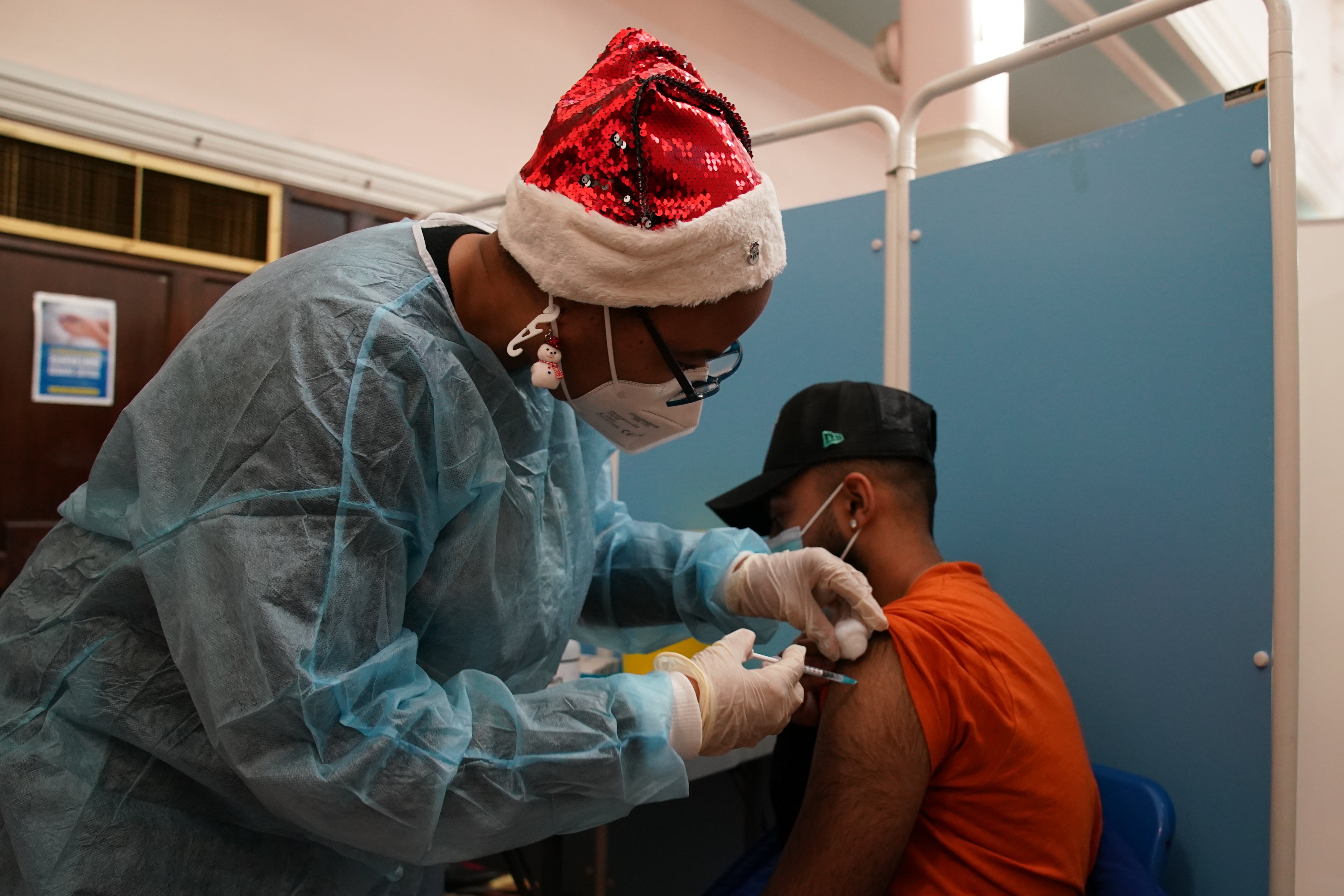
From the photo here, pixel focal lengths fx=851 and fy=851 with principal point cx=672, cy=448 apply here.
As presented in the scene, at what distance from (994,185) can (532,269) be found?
3.55 ft

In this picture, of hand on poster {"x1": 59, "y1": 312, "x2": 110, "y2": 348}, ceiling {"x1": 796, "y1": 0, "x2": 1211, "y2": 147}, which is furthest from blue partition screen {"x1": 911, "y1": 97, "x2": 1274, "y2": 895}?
ceiling {"x1": 796, "y1": 0, "x2": 1211, "y2": 147}

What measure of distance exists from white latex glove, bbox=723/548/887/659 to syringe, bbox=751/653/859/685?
0.11 ft

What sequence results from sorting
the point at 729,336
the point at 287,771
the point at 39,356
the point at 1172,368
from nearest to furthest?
the point at 287,771 → the point at 729,336 → the point at 1172,368 → the point at 39,356

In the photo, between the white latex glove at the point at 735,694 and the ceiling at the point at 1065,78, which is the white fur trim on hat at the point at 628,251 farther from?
the ceiling at the point at 1065,78

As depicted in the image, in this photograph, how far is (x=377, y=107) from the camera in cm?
321

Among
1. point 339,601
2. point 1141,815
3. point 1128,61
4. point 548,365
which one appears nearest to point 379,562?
point 339,601

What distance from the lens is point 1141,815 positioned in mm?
1308

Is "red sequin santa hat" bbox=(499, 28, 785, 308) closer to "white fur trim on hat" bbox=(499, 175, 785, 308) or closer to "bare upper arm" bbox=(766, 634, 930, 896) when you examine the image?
"white fur trim on hat" bbox=(499, 175, 785, 308)

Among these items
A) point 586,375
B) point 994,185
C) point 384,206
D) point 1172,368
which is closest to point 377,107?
point 384,206

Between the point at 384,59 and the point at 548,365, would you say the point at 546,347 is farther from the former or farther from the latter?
the point at 384,59

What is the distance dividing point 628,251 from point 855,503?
71cm

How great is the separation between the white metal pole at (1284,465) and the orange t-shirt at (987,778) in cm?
34

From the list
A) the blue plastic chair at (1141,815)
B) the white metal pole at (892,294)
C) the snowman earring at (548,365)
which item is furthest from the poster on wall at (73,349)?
the blue plastic chair at (1141,815)

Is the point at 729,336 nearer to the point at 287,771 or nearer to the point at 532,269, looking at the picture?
the point at 532,269
